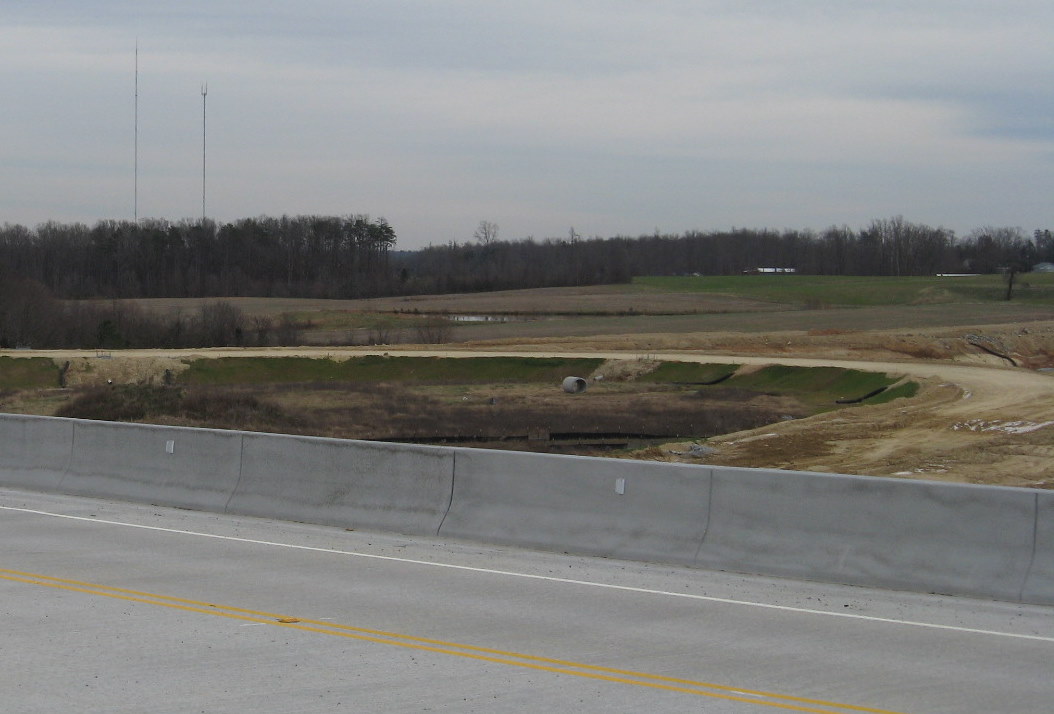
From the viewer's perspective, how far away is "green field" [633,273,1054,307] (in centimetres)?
11669

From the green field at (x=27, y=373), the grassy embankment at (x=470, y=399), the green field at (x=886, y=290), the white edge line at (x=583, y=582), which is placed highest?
the green field at (x=886, y=290)

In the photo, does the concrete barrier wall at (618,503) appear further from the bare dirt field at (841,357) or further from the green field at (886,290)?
the green field at (886,290)

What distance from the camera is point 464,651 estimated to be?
850cm

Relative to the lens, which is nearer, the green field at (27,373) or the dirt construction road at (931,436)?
the dirt construction road at (931,436)

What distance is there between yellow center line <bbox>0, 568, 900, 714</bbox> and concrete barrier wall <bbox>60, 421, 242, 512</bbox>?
502 cm

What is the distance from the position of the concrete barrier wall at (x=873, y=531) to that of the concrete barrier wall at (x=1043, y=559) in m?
0.06

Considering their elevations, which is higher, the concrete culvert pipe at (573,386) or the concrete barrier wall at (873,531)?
the concrete barrier wall at (873,531)

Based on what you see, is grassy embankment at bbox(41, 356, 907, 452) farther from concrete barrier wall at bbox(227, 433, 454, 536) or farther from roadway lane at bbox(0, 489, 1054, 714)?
roadway lane at bbox(0, 489, 1054, 714)

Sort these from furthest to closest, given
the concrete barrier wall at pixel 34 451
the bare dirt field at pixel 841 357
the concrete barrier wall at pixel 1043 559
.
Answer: the bare dirt field at pixel 841 357, the concrete barrier wall at pixel 34 451, the concrete barrier wall at pixel 1043 559

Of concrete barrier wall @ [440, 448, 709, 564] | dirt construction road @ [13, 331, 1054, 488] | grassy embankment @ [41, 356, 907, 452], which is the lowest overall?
grassy embankment @ [41, 356, 907, 452]

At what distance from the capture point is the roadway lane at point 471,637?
24.1ft

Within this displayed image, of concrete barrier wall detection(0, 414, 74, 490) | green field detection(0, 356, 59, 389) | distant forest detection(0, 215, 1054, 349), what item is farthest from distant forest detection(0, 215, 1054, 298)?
concrete barrier wall detection(0, 414, 74, 490)

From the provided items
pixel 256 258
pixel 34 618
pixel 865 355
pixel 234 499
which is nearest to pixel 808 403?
pixel 865 355

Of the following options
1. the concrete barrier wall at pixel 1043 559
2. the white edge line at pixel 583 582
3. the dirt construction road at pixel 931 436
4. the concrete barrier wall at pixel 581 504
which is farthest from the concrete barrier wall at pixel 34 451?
the dirt construction road at pixel 931 436
